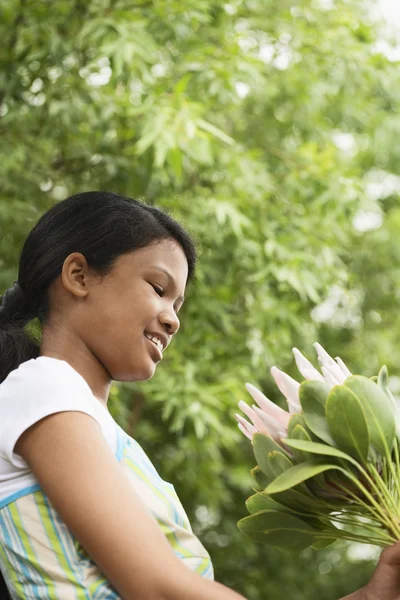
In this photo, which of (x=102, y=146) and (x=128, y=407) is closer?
(x=102, y=146)

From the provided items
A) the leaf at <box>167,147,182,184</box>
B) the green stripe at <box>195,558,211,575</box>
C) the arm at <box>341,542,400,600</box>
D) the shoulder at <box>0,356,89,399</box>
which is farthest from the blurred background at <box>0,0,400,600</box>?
the arm at <box>341,542,400,600</box>

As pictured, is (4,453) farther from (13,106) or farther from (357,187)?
(357,187)

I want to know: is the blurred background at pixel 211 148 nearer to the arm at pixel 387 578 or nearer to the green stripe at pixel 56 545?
the green stripe at pixel 56 545

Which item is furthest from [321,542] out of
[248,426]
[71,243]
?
[71,243]

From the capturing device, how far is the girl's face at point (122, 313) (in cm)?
129

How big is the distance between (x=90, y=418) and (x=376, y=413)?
0.36 metres

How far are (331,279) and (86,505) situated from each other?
11.3ft

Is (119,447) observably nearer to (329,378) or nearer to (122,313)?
(122,313)

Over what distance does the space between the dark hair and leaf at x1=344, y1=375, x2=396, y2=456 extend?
0.44 metres

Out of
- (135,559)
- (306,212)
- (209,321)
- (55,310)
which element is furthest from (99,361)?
(306,212)

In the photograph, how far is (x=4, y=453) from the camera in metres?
1.12

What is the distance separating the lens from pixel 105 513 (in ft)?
3.38

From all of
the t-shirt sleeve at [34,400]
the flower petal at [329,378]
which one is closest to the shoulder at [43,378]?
the t-shirt sleeve at [34,400]

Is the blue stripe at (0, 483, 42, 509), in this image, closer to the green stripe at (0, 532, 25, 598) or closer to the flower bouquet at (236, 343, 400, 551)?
the green stripe at (0, 532, 25, 598)
